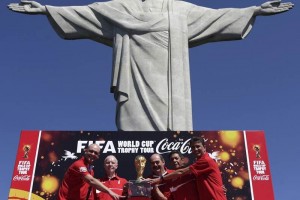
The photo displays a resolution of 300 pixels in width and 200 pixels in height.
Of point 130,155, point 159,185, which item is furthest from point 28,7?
point 159,185

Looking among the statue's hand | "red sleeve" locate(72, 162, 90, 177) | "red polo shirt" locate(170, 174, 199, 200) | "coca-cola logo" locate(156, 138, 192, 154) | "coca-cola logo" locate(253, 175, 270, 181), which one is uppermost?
the statue's hand

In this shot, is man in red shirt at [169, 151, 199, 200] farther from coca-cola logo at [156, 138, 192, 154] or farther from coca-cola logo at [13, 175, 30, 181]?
coca-cola logo at [13, 175, 30, 181]

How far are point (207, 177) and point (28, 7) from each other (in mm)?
7892

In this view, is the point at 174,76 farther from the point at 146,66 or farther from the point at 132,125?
the point at 132,125

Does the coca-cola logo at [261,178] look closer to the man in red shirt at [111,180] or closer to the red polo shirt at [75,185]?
the man in red shirt at [111,180]

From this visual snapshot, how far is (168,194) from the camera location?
711cm

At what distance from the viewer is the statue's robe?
11.0 m

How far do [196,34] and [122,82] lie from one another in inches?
111

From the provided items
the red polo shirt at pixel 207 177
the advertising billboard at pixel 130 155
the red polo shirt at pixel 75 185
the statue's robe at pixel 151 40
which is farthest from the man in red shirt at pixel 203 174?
the statue's robe at pixel 151 40

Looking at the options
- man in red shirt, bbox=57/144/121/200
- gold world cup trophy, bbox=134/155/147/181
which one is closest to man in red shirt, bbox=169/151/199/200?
gold world cup trophy, bbox=134/155/147/181

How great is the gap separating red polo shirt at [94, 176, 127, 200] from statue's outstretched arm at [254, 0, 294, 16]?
23.4 feet

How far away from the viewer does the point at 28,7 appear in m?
12.0

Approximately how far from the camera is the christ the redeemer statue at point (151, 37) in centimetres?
1096

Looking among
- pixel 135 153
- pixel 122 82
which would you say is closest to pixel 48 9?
pixel 122 82
